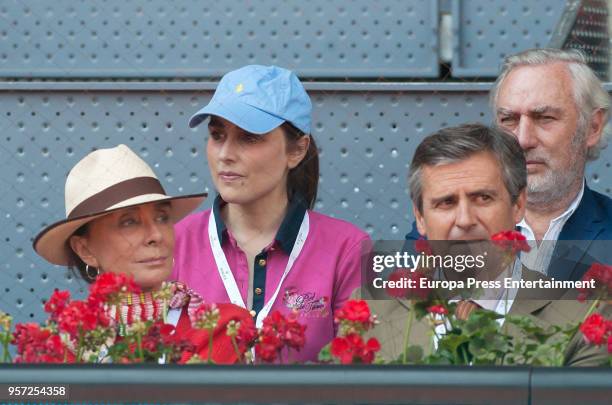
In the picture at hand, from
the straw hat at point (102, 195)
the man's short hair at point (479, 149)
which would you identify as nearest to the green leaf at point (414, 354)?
the man's short hair at point (479, 149)

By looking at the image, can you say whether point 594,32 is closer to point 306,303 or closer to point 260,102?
point 260,102

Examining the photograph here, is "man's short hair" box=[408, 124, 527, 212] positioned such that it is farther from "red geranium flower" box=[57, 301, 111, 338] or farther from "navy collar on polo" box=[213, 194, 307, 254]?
"red geranium flower" box=[57, 301, 111, 338]

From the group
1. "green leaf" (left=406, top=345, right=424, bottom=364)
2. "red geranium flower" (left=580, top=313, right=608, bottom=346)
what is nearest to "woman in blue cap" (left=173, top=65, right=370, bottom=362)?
"green leaf" (left=406, top=345, right=424, bottom=364)

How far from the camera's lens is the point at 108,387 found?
1729mm

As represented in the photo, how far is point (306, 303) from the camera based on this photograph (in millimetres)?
2865

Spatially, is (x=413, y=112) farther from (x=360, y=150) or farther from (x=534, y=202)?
(x=534, y=202)

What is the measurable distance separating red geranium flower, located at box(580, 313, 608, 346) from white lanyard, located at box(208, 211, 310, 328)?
3.34 ft

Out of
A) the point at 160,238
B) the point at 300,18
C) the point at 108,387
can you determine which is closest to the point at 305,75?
the point at 300,18

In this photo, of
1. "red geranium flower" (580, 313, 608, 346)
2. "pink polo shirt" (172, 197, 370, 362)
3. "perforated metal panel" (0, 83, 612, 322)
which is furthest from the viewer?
"perforated metal panel" (0, 83, 612, 322)

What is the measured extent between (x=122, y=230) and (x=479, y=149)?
0.79m

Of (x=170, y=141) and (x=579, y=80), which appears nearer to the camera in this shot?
(x=579, y=80)

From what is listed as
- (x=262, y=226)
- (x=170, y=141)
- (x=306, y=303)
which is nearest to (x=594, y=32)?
(x=170, y=141)

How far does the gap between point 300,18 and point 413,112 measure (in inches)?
20.4

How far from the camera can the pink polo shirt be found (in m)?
2.88
